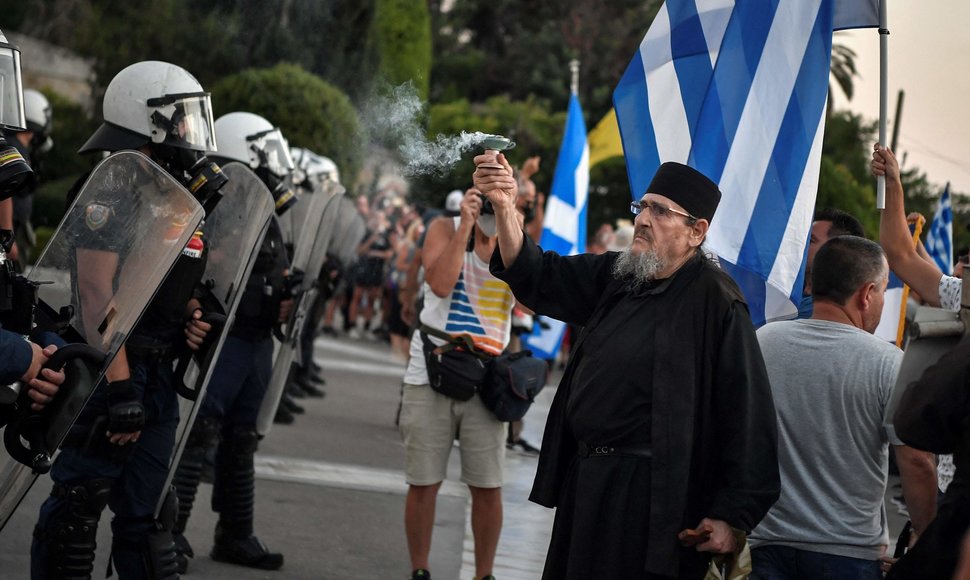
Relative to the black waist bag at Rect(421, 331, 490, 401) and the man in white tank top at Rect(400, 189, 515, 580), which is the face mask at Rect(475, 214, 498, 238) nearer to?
the man in white tank top at Rect(400, 189, 515, 580)

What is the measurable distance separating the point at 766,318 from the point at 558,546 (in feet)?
4.93

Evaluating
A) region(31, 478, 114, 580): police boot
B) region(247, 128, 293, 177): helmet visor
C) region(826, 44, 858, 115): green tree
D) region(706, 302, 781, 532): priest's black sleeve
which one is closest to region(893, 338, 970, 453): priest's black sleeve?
region(706, 302, 781, 532): priest's black sleeve

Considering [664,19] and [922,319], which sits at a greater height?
[664,19]

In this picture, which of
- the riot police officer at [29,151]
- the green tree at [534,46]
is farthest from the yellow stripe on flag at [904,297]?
the green tree at [534,46]

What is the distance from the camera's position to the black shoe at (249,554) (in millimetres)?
6297

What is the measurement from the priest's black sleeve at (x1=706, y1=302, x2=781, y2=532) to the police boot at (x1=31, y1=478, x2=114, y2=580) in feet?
7.45

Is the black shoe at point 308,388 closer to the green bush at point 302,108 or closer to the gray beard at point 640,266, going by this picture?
the green bush at point 302,108

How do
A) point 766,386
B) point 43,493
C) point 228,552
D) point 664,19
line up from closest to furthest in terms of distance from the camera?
point 766,386 → point 664,19 → point 228,552 → point 43,493

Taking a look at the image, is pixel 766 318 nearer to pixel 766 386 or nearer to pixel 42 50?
pixel 766 386

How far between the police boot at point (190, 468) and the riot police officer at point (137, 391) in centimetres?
127

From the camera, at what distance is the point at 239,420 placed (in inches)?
253

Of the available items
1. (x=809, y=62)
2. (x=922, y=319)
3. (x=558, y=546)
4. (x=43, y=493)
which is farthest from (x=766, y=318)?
(x=43, y=493)

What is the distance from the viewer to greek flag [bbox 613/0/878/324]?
4.96 m

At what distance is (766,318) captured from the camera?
5012 mm
